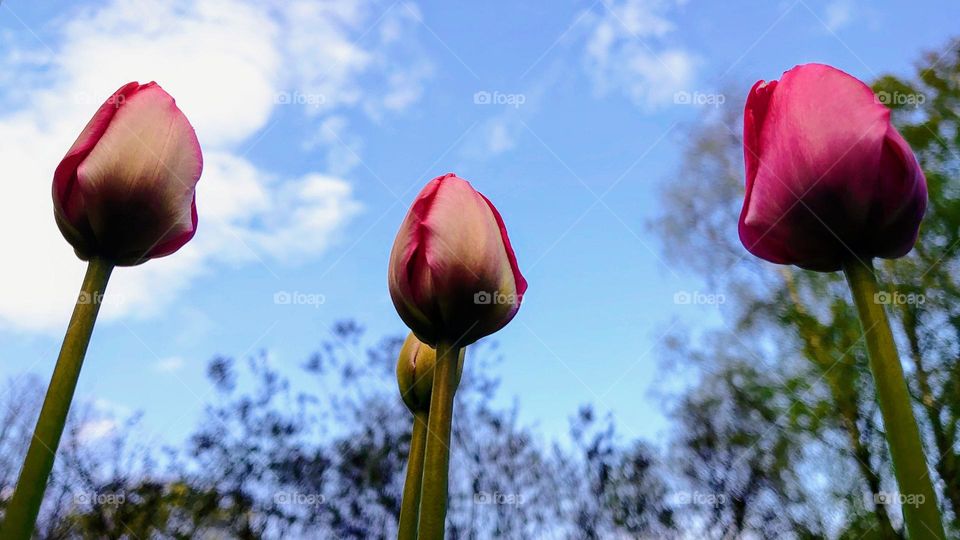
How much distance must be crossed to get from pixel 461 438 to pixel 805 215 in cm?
825

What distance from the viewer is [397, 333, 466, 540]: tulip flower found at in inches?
36.1

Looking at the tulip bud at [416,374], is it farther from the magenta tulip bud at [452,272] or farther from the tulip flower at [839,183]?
the tulip flower at [839,183]

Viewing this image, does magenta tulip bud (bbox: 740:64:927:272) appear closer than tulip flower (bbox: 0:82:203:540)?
Yes

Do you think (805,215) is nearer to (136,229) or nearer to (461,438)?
(136,229)

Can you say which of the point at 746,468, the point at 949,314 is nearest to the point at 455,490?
the point at 746,468

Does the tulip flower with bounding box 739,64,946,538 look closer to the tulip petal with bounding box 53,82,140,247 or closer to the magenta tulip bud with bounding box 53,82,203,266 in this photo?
the magenta tulip bud with bounding box 53,82,203,266

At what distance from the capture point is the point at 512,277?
945 mm

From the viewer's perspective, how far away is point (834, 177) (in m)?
0.73

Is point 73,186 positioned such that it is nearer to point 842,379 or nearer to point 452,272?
point 452,272

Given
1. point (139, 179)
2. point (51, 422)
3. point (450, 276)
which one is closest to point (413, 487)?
point (450, 276)

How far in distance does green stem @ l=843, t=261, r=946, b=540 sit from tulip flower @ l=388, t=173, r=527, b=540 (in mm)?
414

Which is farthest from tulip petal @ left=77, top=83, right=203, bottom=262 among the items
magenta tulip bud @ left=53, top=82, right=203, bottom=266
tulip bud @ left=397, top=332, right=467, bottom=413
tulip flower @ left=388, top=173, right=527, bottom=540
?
tulip bud @ left=397, top=332, right=467, bottom=413

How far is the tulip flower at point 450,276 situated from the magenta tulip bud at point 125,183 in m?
0.31

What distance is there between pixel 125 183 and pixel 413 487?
0.54 m
